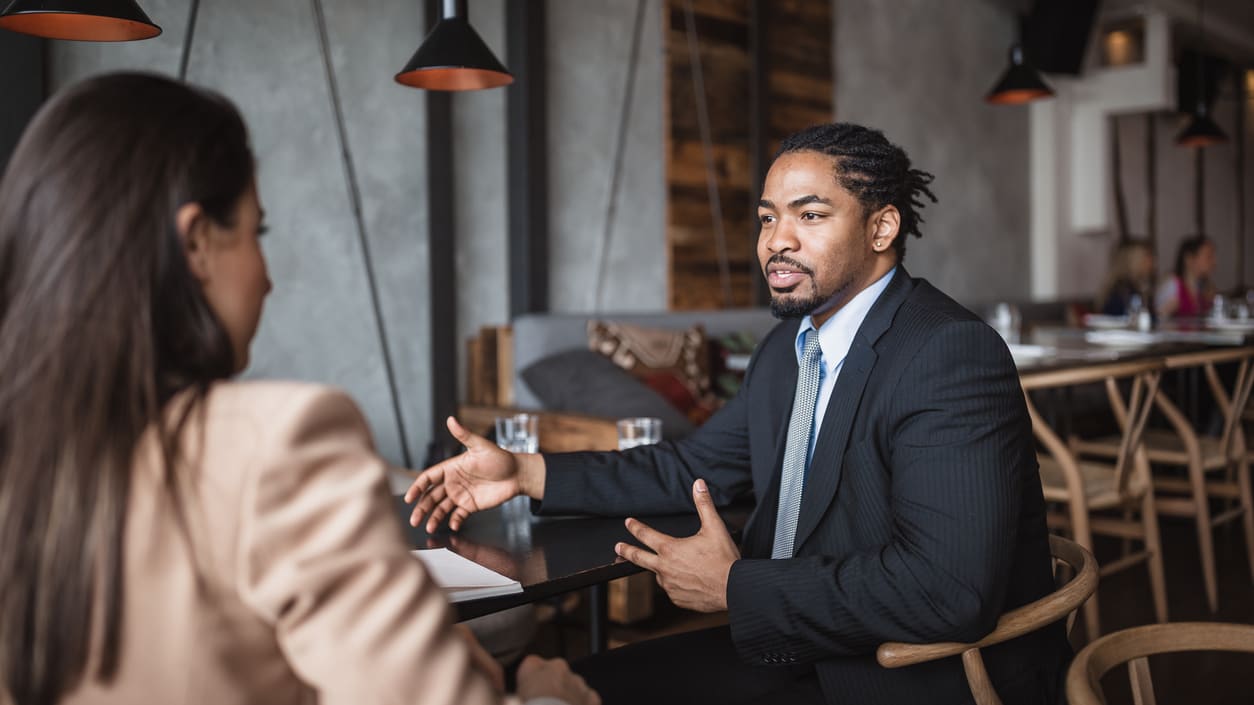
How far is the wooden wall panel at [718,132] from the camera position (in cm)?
514

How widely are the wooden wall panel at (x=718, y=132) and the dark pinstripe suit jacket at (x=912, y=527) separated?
11.9 feet

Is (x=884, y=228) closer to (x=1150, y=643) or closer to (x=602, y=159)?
(x=1150, y=643)

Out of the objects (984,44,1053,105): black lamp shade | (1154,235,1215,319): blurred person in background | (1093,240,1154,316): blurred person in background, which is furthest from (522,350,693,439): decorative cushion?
(1154,235,1215,319): blurred person in background

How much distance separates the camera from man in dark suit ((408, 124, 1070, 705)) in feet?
4.36

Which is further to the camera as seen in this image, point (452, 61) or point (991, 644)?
point (452, 61)

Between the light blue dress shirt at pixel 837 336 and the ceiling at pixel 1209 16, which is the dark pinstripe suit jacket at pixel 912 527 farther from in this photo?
the ceiling at pixel 1209 16

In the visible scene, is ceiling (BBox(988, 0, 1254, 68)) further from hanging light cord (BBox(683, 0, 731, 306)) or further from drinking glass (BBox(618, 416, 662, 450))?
drinking glass (BBox(618, 416, 662, 450))

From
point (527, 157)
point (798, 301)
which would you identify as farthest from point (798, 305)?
point (527, 157)

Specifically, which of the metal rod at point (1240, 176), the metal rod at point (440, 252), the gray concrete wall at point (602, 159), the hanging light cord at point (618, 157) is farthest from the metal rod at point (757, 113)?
the metal rod at point (1240, 176)

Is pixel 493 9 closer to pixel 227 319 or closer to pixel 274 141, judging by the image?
pixel 274 141

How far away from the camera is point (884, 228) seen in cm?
171

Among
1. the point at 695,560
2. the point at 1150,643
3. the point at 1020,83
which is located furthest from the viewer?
the point at 1020,83

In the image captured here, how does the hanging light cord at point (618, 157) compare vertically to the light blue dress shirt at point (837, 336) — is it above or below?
above

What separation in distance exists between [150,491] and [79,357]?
0.11m
